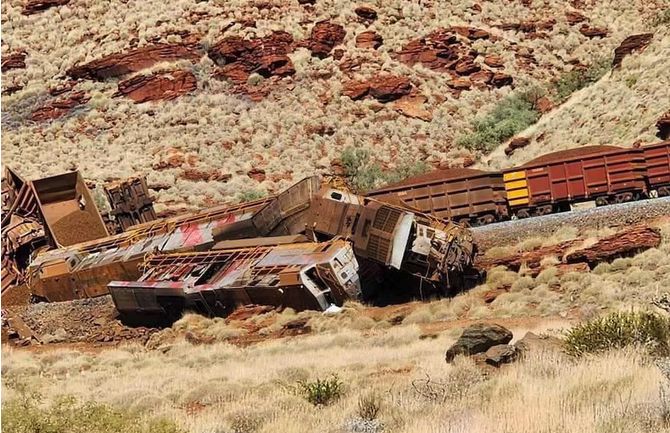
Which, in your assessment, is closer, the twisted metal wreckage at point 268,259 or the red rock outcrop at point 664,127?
the twisted metal wreckage at point 268,259

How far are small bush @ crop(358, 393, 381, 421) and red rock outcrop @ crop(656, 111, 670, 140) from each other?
3150cm

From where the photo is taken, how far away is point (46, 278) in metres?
29.4

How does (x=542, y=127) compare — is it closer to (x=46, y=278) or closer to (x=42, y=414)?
(x=46, y=278)

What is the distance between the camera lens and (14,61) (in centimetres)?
6569

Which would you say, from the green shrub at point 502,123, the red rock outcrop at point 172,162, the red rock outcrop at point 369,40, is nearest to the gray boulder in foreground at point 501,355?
the green shrub at point 502,123

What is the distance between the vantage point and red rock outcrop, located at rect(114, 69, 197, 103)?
58.0 metres

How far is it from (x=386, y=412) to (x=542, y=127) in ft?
138

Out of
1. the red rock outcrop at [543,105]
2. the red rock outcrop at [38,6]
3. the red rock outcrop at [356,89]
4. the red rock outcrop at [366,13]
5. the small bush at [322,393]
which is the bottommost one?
the red rock outcrop at [543,105]

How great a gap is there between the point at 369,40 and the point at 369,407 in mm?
54508

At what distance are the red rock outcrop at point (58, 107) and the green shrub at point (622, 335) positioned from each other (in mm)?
53480

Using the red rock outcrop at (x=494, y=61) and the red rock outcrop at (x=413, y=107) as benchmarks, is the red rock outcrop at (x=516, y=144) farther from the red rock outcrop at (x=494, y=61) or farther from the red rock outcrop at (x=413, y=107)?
the red rock outcrop at (x=494, y=61)

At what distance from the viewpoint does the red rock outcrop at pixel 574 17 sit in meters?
66.3

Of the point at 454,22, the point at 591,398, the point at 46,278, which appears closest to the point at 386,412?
the point at 591,398

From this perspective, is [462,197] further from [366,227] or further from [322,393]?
[322,393]
